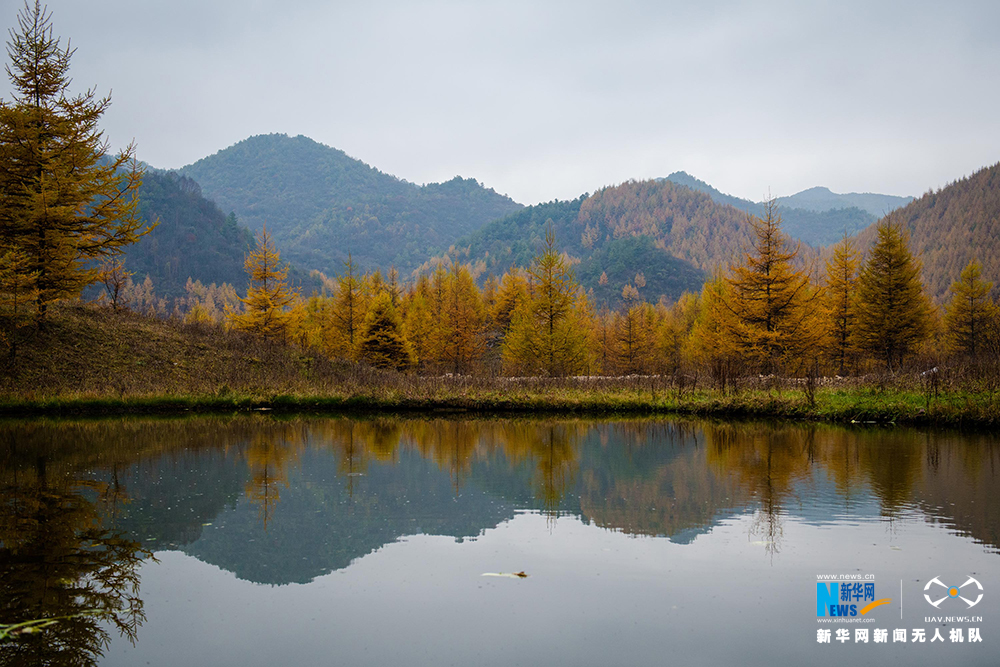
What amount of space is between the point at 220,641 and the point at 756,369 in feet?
87.6

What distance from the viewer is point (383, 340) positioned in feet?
108

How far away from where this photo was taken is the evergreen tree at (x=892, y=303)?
104 ft

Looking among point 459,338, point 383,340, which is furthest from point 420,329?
point 383,340

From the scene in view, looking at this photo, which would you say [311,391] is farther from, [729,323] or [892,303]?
[892,303]

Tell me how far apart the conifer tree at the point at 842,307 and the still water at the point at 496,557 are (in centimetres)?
2457

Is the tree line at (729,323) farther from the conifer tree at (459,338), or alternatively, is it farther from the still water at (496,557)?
the still water at (496,557)

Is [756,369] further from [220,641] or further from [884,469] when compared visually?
[220,641]

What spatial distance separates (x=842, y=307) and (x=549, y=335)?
57.7 feet

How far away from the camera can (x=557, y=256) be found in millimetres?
31406

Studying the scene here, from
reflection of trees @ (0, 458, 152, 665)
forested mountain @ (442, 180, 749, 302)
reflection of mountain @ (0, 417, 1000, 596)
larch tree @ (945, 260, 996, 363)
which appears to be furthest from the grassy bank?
forested mountain @ (442, 180, 749, 302)

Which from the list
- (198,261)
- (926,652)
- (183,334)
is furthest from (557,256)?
(198,261)

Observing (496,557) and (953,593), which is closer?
(953,593)

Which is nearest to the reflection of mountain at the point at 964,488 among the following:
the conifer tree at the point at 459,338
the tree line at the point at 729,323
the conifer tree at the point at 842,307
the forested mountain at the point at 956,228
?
the tree line at the point at 729,323

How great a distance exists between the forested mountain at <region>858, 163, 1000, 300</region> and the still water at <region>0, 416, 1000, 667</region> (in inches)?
3559
